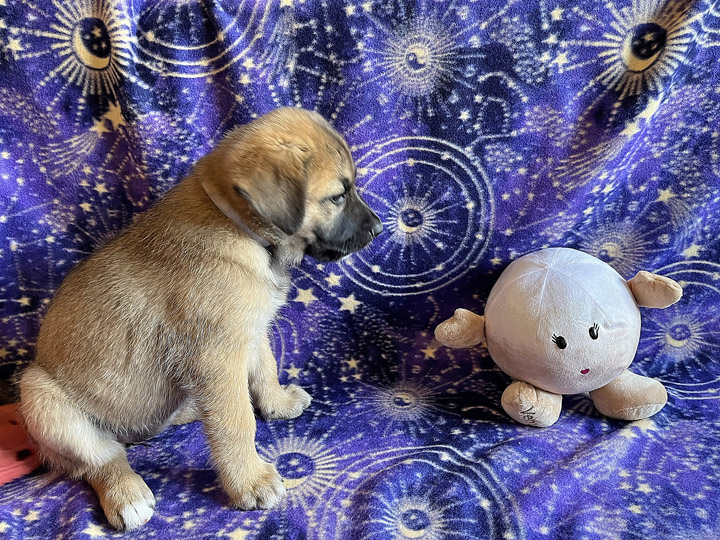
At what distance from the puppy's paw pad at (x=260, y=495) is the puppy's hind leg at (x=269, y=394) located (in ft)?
1.49

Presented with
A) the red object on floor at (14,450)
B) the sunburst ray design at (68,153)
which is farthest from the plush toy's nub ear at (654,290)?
the red object on floor at (14,450)

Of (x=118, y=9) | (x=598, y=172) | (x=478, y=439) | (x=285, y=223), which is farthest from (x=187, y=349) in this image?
(x=598, y=172)

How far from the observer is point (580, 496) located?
1.89 m

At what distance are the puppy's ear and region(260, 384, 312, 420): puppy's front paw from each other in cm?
95

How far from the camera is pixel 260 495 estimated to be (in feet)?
6.34

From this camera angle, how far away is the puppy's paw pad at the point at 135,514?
6.14 ft

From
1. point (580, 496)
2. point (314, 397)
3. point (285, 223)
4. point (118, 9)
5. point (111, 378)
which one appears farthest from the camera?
point (314, 397)

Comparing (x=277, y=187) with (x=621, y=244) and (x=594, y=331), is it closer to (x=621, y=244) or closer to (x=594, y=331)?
(x=594, y=331)

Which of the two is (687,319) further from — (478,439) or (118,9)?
(118,9)

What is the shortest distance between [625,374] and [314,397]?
1.34 metres

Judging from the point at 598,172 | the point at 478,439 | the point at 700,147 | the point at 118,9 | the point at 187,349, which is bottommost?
the point at 478,439

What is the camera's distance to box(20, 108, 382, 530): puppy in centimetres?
191

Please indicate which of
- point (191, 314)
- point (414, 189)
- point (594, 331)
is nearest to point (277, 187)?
point (191, 314)

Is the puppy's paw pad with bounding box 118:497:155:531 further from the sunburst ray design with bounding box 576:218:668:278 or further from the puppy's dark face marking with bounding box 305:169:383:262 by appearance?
the sunburst ray design with bounding box 576:218:668:278
